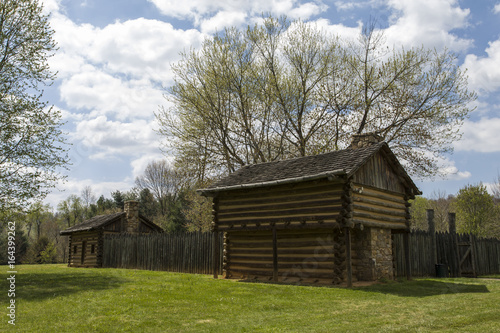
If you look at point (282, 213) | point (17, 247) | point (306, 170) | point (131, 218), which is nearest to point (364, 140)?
point (306, 170)

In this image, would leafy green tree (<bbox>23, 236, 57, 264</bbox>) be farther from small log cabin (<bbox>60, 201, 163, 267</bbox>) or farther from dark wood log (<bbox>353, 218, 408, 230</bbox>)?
dark wood log (<bbox>353, 218, 408, 230</bbox>)

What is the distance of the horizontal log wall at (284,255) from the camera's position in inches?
604

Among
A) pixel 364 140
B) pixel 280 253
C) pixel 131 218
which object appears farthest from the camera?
pixel 131 218

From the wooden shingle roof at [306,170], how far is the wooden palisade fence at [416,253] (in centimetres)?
301

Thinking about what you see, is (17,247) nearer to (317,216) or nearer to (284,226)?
(284,226)

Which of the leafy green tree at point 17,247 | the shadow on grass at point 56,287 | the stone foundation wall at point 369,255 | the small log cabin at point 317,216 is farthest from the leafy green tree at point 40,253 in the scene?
the stone foundation wall at point 369,255

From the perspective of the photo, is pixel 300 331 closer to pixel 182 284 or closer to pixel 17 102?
pixel 182 284

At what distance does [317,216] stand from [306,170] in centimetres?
192

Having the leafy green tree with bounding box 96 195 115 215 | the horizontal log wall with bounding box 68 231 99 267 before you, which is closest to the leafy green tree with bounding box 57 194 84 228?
the leafy green tree with bounding box 96 195 115 215

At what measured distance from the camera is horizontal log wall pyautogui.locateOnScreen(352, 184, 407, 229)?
14.9m

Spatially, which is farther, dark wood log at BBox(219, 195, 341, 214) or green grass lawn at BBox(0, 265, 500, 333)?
dark wood log at BBox(219, 195, 341, 214)

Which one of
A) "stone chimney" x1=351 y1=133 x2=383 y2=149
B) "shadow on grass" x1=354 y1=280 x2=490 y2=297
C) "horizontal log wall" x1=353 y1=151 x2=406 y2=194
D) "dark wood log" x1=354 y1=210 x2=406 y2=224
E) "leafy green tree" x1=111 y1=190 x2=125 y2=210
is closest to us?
"shadow on grass" x1=354 y1=280 x2=490 y2=297

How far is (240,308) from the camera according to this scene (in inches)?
386

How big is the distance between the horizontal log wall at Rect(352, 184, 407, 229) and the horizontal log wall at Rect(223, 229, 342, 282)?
135 centimetres
